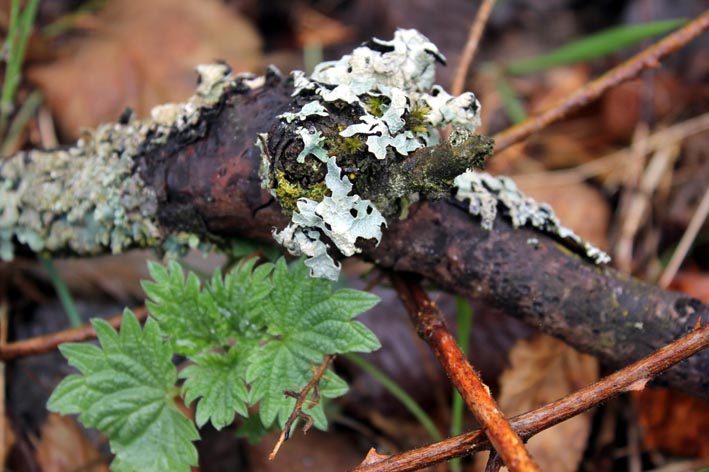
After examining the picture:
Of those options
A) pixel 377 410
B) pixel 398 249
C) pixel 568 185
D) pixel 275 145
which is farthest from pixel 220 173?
pixel 568 185

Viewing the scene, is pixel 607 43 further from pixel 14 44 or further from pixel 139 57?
pixel 14 44

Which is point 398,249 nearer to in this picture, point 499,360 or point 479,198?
point 479,198

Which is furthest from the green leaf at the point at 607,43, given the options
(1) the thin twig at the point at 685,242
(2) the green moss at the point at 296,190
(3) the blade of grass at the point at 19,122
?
(3) the blade of grass at the point at 19,122

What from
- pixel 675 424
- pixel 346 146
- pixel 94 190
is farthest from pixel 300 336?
pixel 675 424

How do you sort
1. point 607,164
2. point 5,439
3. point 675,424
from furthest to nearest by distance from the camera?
1. point 607,164
2. point 675,424
3. point 5,439

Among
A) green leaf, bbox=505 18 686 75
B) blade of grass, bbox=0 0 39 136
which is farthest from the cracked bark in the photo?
green leaf, bbox=505 18 686 75

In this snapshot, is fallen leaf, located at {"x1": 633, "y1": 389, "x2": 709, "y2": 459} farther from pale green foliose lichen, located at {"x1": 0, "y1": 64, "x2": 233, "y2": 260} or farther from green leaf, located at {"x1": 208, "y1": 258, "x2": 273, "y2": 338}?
pale green foliose lichen, located at {"x1": 0, "y1": 64, "x2": 233, "y2": 260}

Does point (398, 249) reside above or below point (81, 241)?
above
